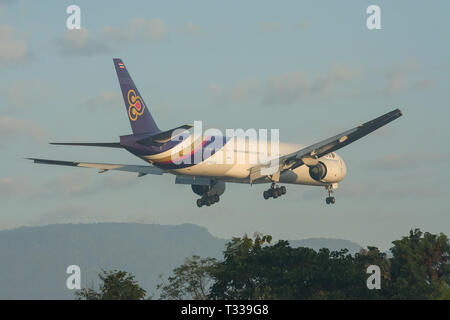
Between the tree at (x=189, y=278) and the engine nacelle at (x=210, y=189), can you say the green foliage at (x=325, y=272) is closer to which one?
the engine nacelle at (x=210, y=189)

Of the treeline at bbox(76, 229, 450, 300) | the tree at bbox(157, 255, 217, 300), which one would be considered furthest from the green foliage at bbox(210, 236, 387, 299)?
the tree at bbox(157, 255, 217, 300)

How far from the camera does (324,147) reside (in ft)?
209

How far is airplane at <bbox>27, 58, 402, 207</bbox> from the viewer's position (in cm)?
5944

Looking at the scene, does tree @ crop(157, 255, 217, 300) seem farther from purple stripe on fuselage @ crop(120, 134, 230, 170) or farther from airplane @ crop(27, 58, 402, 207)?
purple stripe on fuselage @ crop(120, 134, 230, 170)

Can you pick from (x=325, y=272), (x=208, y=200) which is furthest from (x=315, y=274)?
(x=208, y=200)

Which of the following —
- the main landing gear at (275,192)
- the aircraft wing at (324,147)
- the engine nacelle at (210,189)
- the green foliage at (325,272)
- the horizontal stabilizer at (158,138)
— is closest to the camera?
the horizontal stabilizer at (158,138)

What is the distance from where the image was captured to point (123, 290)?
66750 mm

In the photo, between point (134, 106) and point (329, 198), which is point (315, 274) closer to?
point (329, 198)

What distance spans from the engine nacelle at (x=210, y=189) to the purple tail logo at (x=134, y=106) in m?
13.0

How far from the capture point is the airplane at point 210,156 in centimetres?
5944

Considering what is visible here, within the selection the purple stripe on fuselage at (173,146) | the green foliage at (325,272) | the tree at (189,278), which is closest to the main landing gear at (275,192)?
the purple stripe on fuselage at (173,146)

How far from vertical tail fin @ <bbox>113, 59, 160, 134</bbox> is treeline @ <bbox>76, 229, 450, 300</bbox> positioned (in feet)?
43.6
